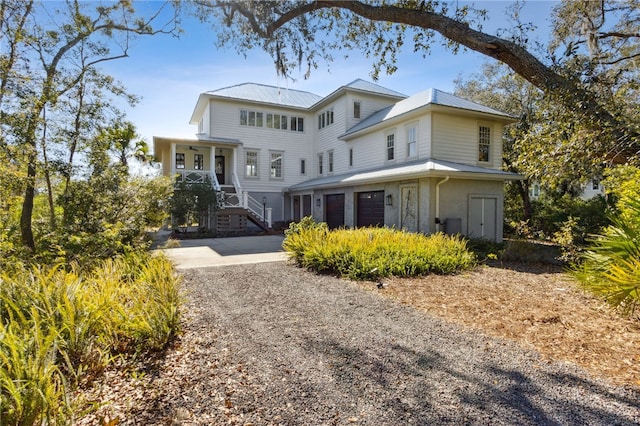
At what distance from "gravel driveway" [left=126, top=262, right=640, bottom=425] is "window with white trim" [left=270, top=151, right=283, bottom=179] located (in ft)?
56.0

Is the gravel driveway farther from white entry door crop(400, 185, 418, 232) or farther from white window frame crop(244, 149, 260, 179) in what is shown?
white window frame crop(244, 149, 260, 179)

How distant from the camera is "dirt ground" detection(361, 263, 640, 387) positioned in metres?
3.54

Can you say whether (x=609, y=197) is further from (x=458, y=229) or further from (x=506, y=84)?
→ (x=458, y=229)

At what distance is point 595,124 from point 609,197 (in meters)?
14.3

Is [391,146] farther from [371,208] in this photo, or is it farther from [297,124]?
[297,124]

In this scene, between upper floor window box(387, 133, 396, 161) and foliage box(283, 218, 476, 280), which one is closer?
foliage box(283, 218, 476, 280)

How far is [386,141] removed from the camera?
15.7 metres

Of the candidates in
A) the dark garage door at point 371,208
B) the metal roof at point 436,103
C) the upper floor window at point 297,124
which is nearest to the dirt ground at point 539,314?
the dark garage door at point 371,208

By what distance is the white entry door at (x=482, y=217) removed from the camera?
12797 millimetres

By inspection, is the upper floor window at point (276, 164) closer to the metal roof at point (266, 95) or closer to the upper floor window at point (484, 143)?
the metal roof at point (266, 95)

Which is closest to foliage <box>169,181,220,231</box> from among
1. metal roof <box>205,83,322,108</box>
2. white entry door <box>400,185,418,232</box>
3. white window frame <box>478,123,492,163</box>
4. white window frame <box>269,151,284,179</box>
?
white window frame <box>269,151,284,179</box>

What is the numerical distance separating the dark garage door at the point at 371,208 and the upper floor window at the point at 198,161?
35.8 ft

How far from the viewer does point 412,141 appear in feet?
46.5

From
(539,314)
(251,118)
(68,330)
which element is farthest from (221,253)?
(251,118)
